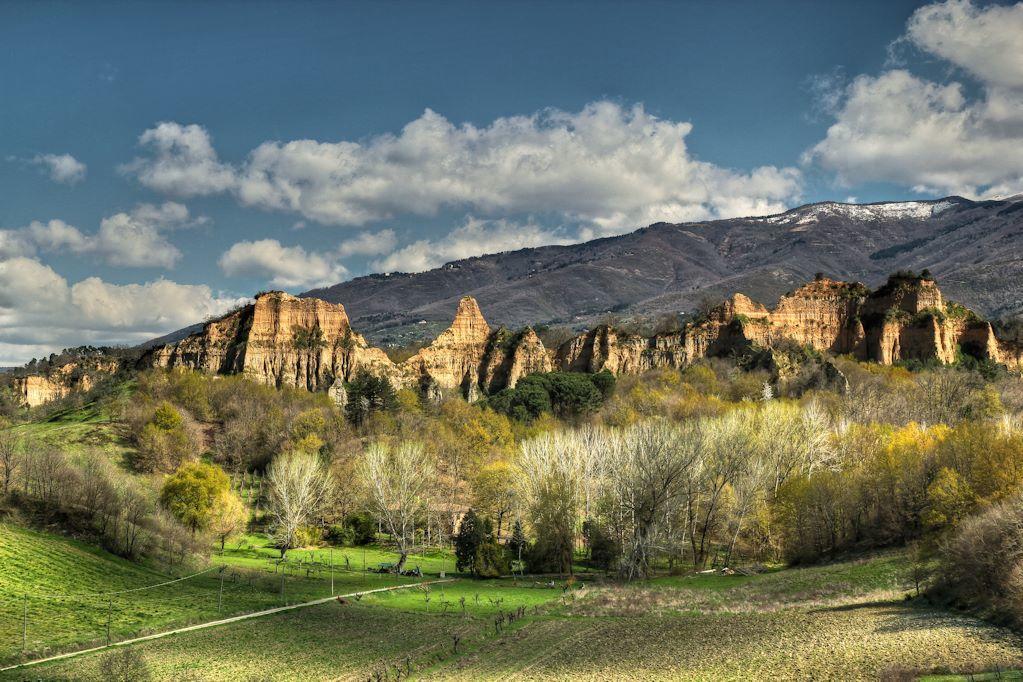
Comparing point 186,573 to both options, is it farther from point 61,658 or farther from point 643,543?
point 643,543

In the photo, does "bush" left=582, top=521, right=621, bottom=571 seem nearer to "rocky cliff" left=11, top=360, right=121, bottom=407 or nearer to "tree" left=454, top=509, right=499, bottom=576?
"tree" left=454, top=509, right=499, bottom=576

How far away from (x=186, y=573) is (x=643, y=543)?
31450 mm

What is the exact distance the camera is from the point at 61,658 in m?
34.3

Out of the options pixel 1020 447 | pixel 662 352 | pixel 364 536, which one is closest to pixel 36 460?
pixel 364 536

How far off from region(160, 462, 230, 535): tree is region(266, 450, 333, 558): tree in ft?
17.2

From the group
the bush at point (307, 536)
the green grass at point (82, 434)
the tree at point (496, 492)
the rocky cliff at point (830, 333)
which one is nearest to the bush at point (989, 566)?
the tree at point (496, 492)

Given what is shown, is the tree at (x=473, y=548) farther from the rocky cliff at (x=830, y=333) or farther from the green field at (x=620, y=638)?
the rocky cliff at (x=830, y=333)

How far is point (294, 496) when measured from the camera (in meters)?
73.3

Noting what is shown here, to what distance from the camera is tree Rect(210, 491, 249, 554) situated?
68.4 meters

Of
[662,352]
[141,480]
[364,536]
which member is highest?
[662,352]

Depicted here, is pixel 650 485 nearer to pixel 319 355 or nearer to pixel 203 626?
pixel 203 626

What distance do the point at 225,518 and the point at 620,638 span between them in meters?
42.4

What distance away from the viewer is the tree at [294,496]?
70625 mm

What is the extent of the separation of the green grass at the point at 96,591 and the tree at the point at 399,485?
36.4 ft
